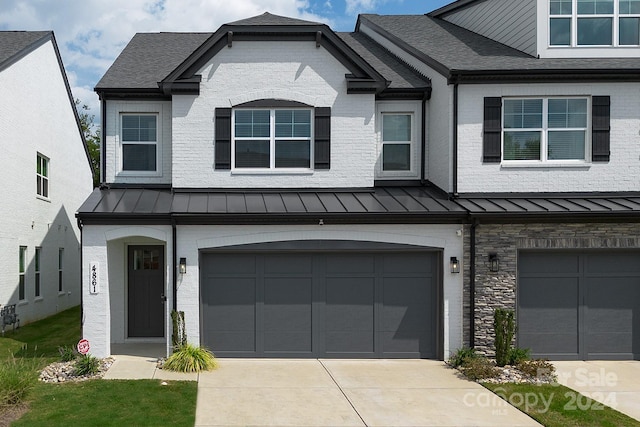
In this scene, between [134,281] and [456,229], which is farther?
[134,281]

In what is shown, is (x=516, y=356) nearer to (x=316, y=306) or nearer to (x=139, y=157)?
(x=316, y=306)

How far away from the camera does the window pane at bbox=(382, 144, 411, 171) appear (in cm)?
1502

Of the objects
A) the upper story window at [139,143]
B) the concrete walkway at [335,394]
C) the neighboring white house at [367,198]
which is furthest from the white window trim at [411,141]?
the upper story window at [139,143]

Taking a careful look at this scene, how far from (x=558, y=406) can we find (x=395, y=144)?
793 cm

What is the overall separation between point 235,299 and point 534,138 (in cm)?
817

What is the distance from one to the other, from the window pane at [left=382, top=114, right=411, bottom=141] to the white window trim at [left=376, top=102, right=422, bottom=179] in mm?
104

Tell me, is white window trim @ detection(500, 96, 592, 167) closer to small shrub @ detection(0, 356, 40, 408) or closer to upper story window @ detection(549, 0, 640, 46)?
upper story window @ detection(549, 0, 640, 46)

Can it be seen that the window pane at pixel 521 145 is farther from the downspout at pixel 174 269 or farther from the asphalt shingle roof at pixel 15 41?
the asphalt shingle roof at pixel 15 41

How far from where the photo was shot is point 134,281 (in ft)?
46.5

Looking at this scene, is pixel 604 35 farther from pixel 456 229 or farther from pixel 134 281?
pixel 134 281

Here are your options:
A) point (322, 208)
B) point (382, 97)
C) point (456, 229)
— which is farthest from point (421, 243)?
point (382, 97)

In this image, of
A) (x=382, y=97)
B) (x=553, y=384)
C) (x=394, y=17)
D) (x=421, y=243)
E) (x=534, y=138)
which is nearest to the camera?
(x=553, y=384)

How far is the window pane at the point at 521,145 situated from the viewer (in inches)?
531

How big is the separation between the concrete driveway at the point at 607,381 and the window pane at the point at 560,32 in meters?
8.00
